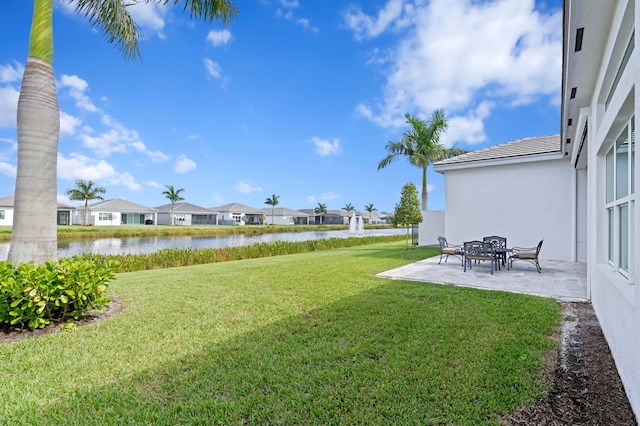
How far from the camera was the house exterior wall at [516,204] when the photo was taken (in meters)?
11.3

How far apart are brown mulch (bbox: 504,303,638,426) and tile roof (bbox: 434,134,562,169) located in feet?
31.7

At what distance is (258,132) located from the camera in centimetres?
3397

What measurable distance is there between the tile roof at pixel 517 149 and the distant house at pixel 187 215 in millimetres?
59230

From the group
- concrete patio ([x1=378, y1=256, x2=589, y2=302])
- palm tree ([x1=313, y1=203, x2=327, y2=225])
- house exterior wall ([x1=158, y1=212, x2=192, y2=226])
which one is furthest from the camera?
palm tree ([x1=313, y1=203, x2=327, y2=225])

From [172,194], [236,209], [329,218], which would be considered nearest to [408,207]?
[172,194]

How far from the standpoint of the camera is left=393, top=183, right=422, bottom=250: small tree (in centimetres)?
1736

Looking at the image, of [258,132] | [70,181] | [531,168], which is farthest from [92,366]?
[70,181]

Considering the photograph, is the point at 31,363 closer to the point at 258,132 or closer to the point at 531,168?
the point at 531,168

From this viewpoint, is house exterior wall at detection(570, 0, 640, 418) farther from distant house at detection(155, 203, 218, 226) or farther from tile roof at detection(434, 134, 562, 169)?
A: distant house at detection(155, 203, 218, 226)

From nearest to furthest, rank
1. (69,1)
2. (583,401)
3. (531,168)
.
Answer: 1. (583,401)
2. (69,1)
3. (531,168)

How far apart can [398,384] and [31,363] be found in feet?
12.9

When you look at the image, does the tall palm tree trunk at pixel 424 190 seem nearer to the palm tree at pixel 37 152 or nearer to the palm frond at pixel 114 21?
the palm frond at pixel 114 21

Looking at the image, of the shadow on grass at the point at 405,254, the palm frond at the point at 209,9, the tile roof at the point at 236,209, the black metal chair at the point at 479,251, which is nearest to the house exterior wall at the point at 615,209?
the black metal chair at the point at 479,251

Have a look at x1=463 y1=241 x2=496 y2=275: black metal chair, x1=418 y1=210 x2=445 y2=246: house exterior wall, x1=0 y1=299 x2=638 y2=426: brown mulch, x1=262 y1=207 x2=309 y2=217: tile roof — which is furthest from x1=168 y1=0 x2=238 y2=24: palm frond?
x1=262 y1=207 x2=309 y2=217: tile roof
